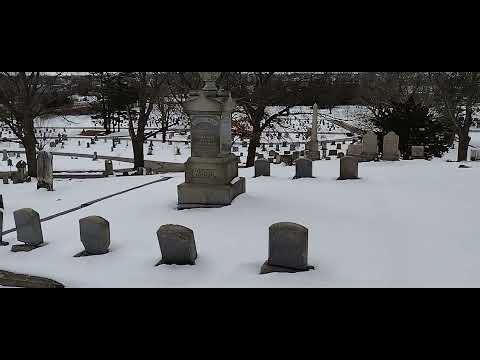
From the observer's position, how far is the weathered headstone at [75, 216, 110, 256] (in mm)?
7020

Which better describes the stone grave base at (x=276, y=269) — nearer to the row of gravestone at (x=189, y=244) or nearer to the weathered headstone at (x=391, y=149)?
the row of gravestone at (x=189, y=244)

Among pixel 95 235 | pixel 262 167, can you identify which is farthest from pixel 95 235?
pixel 262 167

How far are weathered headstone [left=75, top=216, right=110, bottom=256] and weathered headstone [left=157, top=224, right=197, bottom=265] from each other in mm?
1184

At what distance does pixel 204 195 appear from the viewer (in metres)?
9.43

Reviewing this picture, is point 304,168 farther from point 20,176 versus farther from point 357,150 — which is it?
point 20,176

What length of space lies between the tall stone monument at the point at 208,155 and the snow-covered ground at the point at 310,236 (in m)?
0.41

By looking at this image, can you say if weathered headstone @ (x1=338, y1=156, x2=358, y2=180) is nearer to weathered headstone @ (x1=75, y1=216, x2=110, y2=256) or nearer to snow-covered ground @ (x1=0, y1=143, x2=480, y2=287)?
snow-covered ground @ (x1=0, y1=143, x2=480, y2=287)

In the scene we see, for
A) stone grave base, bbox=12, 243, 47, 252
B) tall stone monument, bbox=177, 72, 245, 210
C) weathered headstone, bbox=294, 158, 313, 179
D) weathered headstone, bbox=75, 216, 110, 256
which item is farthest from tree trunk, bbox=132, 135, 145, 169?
weathered headstone, bbox=75, 216, 110, 256

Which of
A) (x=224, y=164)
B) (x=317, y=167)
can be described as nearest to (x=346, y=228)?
(x=224, y=164)

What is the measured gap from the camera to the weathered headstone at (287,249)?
6039 millimetres

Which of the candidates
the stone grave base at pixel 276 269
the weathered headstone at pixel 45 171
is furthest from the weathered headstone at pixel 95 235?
the weathered headstone at pixel 45 171

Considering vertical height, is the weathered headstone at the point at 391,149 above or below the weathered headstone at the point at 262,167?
above

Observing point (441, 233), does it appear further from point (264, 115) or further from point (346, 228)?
point (264, 115)
